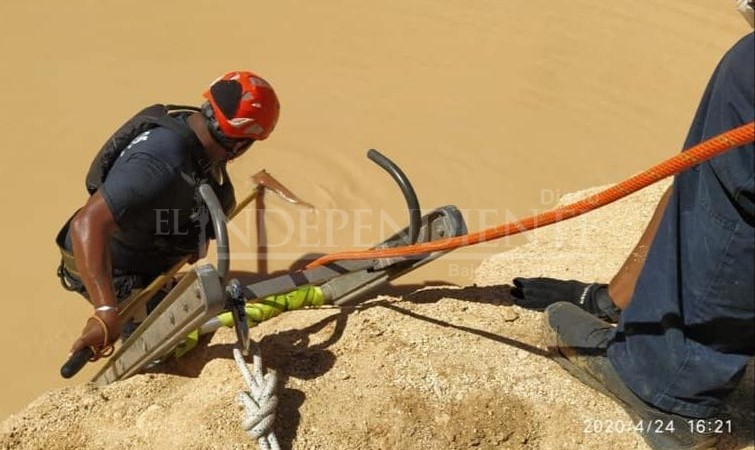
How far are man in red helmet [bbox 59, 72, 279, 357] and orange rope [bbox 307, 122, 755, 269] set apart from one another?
745 mm

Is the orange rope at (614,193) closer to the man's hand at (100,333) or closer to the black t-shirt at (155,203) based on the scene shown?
the black t-shirt at (155,203)

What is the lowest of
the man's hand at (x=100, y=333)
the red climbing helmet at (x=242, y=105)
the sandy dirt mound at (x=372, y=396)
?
the sandy dirt mound at (x=372, y=396)

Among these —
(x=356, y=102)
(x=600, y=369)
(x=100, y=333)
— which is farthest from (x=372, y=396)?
(x=356, y=102)

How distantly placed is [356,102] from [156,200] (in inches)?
99.8

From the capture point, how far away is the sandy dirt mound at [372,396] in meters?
2.66

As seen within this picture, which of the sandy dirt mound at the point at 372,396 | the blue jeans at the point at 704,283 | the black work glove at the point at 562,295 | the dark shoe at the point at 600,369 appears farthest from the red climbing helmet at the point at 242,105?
the blue jeans at the point at 704,283

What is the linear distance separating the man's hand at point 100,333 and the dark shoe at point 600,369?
5.50ft

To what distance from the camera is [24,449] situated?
2721 mm

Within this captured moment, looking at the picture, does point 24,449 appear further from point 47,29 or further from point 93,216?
point 47,29

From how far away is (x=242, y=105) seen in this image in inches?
127

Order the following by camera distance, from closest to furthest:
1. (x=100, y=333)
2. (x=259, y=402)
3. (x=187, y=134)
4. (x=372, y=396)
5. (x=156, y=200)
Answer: (x=259, y=402), (x=372, y=396), (x=100, y=333), (x=156, y=200), (x=187, y=134)

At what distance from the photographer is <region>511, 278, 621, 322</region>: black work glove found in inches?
128

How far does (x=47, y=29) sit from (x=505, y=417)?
15.9 ft

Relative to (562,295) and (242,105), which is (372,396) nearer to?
(562,295)
